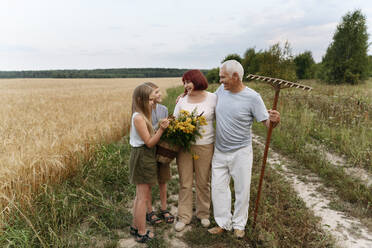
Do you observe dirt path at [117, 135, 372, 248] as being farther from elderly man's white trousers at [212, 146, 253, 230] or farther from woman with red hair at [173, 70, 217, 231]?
elderly man's white trousers at [212, 146, 253, 230]

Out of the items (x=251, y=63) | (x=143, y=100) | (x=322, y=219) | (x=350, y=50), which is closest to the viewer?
(x=143, y=100)

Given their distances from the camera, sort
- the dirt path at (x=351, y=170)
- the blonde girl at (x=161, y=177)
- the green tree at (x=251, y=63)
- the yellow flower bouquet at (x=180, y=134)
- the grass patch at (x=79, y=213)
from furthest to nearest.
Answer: the green tree at (x=251, y=63)
the dirt path at (x=351, y=170)
the blonde girl at (x=161, y=177)
the yellow flower bouquet at (x=180, y=134)
the grass patch at (x=79, y=213)

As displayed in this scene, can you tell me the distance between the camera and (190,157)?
308cm

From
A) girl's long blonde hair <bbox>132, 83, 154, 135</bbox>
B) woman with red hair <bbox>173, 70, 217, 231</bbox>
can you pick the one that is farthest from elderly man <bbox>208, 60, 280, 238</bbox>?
girl's long blonde hair <bbox>132, 83, 154, 135</bbox>

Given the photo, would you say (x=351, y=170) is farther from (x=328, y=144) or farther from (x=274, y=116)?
(x=274, y=116)

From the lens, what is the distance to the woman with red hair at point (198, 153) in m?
2.89

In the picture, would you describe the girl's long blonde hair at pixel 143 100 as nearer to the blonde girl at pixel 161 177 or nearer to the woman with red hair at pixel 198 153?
the blonde girl at pixel 161 177

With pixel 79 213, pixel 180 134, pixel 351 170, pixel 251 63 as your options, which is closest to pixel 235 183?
pixel 180 134

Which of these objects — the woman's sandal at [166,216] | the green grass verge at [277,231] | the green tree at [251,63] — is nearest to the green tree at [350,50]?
the green tree at [251,63]

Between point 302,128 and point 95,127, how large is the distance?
20.9 feet

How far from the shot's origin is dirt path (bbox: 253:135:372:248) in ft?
9.44

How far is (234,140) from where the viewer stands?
9.13 feet

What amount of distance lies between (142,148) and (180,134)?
509 mm

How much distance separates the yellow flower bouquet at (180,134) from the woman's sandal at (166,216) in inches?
40.0
